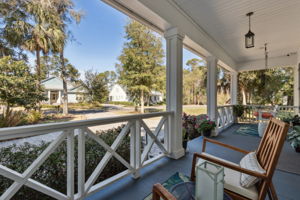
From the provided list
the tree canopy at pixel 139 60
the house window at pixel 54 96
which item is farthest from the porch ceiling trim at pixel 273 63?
the house window at pixel 54 96

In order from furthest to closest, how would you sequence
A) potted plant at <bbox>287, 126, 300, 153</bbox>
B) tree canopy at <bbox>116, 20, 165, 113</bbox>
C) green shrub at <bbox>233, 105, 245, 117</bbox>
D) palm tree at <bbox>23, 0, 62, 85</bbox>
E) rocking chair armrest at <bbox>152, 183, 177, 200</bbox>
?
green shrub at <bbox>233, 105, 245, 117</bbox> → potted plant at <bbox>287, 126, 300, 153</bbox> → tree canopy at <bbox>116, 20, 165, 113</bbox> → palm tree at <bbox>23, 0, 62, 85</bbox> → rocking chair armrest at <bbox>152, 183, 177, 200</bbox>

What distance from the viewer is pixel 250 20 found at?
2.99 meters

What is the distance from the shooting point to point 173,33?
2539 millimetres

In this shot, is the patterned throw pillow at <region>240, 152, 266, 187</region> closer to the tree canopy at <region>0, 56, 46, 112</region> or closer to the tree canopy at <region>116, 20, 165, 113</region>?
the tree canopy at <region>116, 20, 165, 113</region>

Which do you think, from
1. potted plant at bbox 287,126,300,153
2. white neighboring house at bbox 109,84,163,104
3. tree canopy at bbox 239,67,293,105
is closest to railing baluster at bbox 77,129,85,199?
white neighboring house at bbox 109,84,163,104

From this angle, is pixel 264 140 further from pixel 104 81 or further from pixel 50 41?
pixel 50 41

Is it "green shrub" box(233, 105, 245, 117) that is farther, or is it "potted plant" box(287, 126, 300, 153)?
"green shrub" box(233, 105, 245, 117)

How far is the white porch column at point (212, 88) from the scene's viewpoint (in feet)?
13.5

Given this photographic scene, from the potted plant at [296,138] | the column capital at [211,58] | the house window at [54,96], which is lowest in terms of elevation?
the potted plant at [296,138]

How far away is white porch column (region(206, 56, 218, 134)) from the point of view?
4129 millimetres

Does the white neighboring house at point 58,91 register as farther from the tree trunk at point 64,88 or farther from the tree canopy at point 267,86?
the tree canopy at point 267,86

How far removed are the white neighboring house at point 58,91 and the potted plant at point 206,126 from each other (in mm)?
3271

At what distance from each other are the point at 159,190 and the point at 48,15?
177cm

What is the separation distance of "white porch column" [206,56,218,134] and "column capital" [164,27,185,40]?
1868 millimetres
